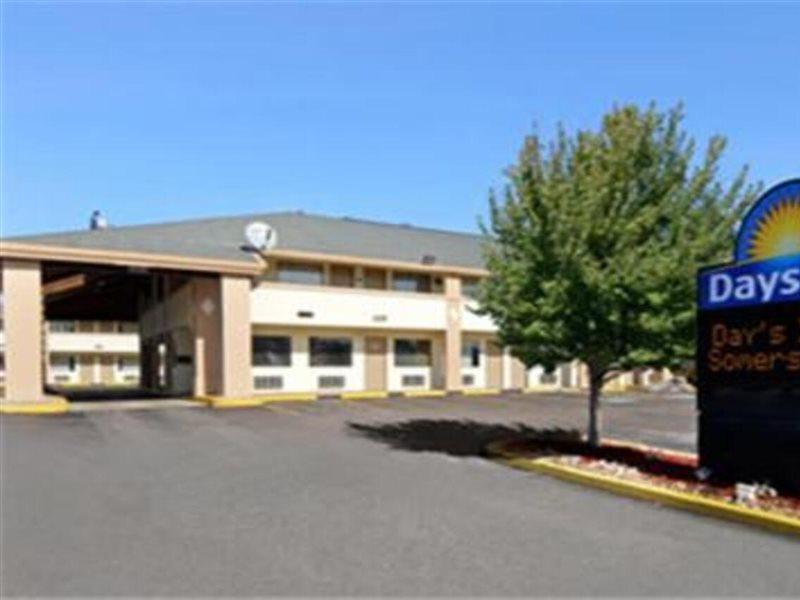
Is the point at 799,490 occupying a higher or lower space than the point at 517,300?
lower

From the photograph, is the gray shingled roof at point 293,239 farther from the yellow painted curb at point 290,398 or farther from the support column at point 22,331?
the yellow painted curb at point 290,398

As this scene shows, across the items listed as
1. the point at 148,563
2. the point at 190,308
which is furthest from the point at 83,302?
the point at 148,563

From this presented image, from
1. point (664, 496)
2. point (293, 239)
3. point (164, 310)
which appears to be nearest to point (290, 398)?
point (293, 239)

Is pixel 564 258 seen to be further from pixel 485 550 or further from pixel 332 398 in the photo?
pixel 332 398

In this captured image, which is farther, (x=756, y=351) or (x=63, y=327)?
(x=63, y=327)

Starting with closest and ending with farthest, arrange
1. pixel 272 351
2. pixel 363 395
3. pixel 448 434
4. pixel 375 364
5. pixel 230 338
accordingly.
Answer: pixel 448 434
pixel 230 338
pixel 363 395
pixel 272 351
pixel 375 364

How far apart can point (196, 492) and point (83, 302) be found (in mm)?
34662

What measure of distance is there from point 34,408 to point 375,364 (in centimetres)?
1289

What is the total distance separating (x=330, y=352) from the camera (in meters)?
29.1

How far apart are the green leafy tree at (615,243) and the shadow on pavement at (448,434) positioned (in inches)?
105

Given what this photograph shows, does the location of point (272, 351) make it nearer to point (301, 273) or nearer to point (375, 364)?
point (301, 273)

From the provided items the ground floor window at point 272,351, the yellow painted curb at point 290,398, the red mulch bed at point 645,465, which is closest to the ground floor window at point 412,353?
the ground floor window at point 272,351

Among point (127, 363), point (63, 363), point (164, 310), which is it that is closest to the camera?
point (164, 310)

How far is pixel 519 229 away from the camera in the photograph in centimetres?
1387
